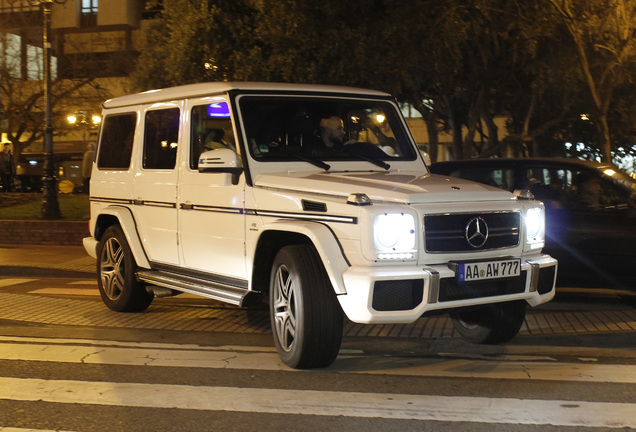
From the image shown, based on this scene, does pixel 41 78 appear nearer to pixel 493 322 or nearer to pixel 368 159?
pixel 368 159

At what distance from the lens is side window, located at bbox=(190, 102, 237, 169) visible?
6.77 meters

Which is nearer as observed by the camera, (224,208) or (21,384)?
(21,384)

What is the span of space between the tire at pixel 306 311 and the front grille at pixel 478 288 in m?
0.74

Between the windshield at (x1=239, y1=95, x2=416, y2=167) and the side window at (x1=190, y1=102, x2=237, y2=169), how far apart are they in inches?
7.1

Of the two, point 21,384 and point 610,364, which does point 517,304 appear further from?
point 21,384

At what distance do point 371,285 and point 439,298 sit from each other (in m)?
0.54

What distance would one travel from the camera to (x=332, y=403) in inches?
200

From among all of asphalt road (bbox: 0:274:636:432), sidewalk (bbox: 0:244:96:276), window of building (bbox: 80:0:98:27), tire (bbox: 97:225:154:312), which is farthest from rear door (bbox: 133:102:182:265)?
window of building (bbox: 80:0:98:27)

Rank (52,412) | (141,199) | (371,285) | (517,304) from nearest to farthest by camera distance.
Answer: (52,412), (371,285), (517,304), (141,199)

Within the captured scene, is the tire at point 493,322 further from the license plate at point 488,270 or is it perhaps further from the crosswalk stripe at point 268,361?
the license plate at point 488,270

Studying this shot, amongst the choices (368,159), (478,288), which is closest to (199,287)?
(368,159)

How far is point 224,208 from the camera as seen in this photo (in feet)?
21.7

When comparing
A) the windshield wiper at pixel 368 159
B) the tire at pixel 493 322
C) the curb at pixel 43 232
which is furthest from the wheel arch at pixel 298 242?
the curb at pixel 43 232

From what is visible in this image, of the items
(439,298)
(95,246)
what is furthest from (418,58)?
(439,298)
